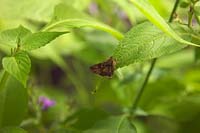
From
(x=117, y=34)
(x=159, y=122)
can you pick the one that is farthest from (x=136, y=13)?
(x=117, y=34)

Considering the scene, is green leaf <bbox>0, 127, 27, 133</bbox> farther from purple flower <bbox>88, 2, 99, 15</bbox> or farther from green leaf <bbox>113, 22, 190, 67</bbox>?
purple flower <bbox>88, 2, 99, 15</bbox>

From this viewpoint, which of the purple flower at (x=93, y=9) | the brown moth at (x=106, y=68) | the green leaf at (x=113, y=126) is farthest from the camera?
the purple flower at (x=93, y=9)

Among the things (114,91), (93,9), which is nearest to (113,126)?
(114,91)

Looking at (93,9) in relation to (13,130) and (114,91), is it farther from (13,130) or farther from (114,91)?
(13,130)

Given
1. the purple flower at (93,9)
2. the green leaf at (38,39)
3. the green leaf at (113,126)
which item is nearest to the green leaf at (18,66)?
the green leaf at (38,39)

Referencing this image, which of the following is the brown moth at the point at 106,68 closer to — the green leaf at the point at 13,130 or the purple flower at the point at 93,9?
the green leaf at the point at 13,130

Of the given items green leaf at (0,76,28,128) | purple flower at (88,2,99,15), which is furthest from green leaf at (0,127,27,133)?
purple flower at (88,2,99,15)

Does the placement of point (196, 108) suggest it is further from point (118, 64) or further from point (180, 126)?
point (118, 64)
